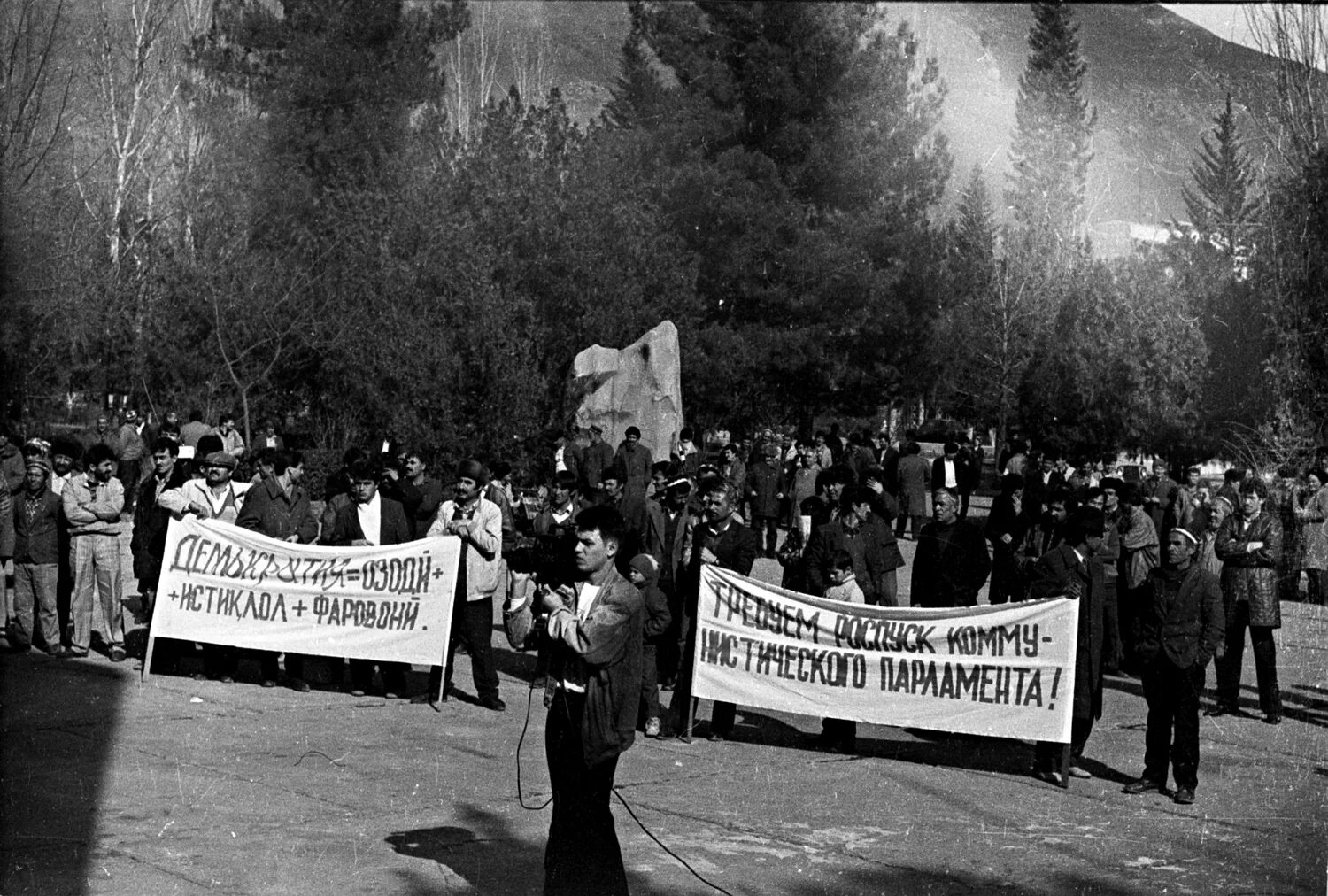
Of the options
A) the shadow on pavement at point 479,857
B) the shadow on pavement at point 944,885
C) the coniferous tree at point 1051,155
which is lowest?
the shadow on pavement at point 479,857

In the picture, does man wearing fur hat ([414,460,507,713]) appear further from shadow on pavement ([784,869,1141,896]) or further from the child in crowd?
shadow on pavement ([784,869,1141,896])

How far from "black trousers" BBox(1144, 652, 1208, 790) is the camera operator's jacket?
3.86m

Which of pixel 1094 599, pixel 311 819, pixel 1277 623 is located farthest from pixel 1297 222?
pixel 311 819

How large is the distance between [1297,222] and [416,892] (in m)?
18.7

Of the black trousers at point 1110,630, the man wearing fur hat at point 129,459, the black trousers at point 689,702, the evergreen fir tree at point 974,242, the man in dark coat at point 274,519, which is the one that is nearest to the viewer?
the black trousers at point 689,702

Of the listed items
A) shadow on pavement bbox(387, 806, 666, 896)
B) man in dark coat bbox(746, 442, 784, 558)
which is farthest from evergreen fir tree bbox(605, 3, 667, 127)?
shadow on pavement bbox(387, 806, 666, 896)

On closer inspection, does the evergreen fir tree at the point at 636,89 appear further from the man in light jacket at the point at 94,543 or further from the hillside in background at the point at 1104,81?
the man in light jacket at the point at 94,543

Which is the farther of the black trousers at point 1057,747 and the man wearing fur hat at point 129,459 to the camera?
the man wearing fur hat at point 129,459

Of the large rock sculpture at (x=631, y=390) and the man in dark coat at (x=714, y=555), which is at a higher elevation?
the large rock sculpture at (x=631, y=390)

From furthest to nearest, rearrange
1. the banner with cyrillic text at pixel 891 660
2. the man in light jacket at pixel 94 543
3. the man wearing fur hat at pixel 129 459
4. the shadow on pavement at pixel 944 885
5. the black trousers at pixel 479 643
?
1. the man wearing fur hat at pixel 129 459
2. the man in light jacket at pixel 94 543
3. the black trousers at pixel 479 643
4. the banner with cyrillic text at pixel 891 660
5. the shadow on pavement at pixel 944 885

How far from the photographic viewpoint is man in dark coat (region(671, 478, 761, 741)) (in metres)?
10.5

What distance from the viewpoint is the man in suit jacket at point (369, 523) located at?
11844 mm

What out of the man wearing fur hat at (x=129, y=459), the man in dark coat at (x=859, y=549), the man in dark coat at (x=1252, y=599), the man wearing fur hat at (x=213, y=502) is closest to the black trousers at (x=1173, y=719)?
the man in dark coat at (x=859, y=549)

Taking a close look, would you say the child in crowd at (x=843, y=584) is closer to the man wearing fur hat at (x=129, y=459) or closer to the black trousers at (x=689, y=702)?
the black trousers at (x=689, y=702)
